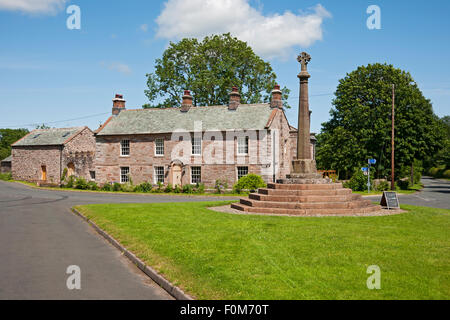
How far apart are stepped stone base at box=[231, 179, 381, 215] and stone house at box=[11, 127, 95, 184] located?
28159 millimetres

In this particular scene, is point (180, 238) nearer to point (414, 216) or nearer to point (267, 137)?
point (414, 216)

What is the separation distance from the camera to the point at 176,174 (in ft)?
111

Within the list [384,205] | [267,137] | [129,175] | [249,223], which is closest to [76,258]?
[249,223]

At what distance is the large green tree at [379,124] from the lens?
35.3 m

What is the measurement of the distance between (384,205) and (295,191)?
467 cm

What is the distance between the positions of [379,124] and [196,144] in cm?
1794

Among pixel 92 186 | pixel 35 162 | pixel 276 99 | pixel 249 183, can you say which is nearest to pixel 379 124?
pixel 276 99

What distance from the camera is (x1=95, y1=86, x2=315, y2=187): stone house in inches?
1250

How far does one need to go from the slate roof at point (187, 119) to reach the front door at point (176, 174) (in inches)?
136

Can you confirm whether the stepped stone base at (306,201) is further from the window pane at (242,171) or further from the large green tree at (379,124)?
the large green tree at (379,124)

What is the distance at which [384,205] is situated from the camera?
17.4 metres

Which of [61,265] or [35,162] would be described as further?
[35,162]

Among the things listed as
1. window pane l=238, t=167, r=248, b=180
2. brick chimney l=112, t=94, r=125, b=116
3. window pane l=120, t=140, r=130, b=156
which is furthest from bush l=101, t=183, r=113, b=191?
window pane l=238, t=167, r=248, b=180

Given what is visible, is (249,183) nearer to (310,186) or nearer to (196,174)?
(196,174)
